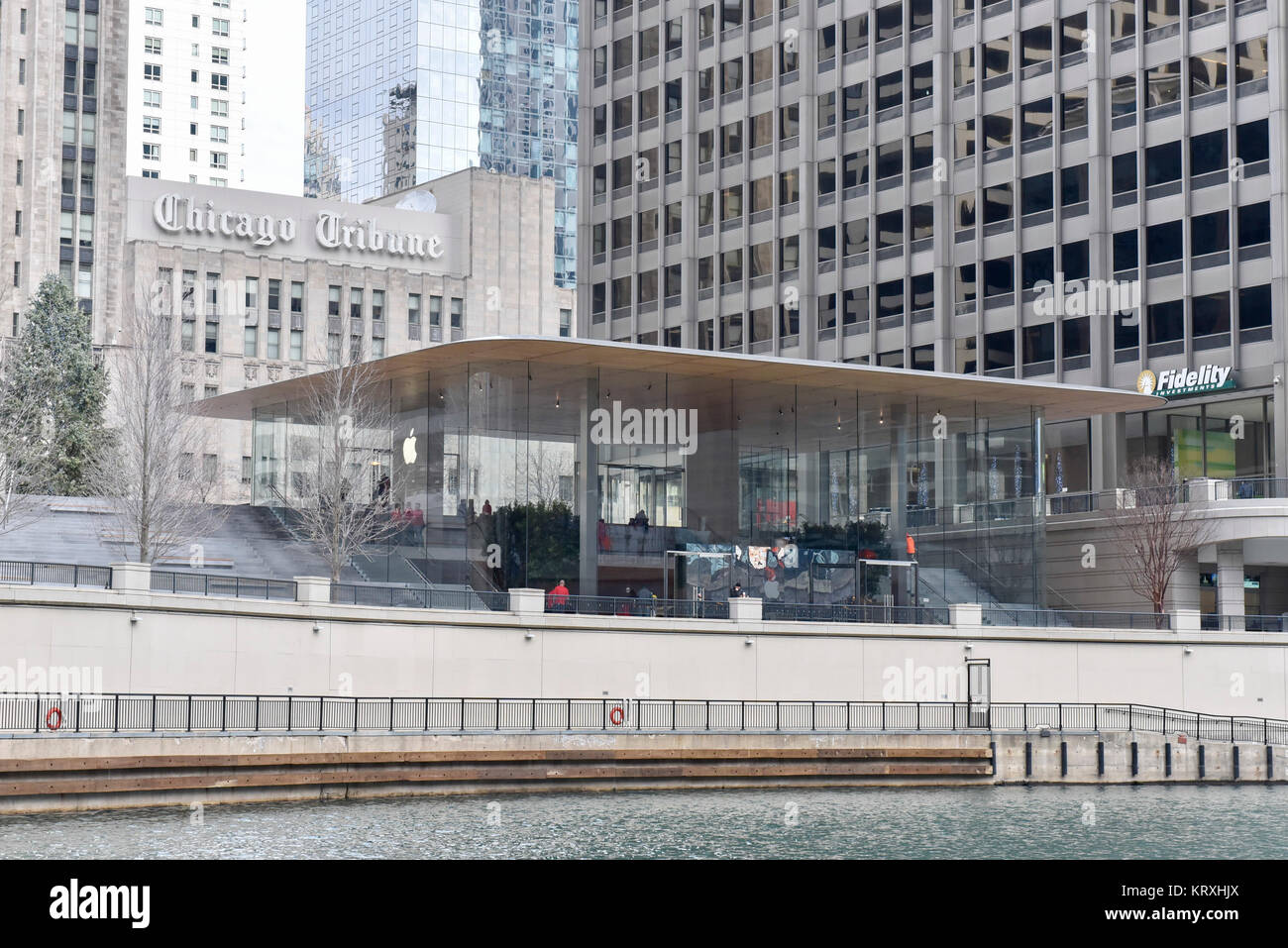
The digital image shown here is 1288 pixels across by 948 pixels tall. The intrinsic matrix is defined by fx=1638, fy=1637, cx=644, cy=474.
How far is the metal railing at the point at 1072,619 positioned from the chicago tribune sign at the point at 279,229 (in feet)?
241

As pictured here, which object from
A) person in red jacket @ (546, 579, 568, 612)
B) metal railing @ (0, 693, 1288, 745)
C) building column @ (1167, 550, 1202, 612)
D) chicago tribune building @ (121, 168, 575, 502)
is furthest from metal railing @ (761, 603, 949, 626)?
chicago tribune building @ (121, 168, 575, 502)

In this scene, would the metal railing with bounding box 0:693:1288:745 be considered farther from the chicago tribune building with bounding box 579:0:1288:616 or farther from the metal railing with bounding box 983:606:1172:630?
the chicago tribune building with bounding box 579:0:1288:616

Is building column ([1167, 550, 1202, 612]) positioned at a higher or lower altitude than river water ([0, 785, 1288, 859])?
higher

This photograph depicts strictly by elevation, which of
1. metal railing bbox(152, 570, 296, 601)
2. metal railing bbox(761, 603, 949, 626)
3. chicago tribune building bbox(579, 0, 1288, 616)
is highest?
chicago tribune building bbox(579, 0, 1288, 616)

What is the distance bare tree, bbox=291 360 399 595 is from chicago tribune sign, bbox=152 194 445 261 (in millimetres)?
57067

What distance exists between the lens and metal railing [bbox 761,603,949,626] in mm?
44125

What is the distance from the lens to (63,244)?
340ft

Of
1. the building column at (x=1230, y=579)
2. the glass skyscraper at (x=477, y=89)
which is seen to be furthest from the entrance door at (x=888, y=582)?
the glass skyscraper at (x=477, y=89)

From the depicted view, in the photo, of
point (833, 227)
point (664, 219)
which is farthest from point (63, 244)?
point (833, 227)

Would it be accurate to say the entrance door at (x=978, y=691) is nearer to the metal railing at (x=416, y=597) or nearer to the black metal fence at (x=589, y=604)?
the black metal fence at (x=589, y=604)

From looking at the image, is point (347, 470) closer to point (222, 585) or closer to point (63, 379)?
point (222, 585)
